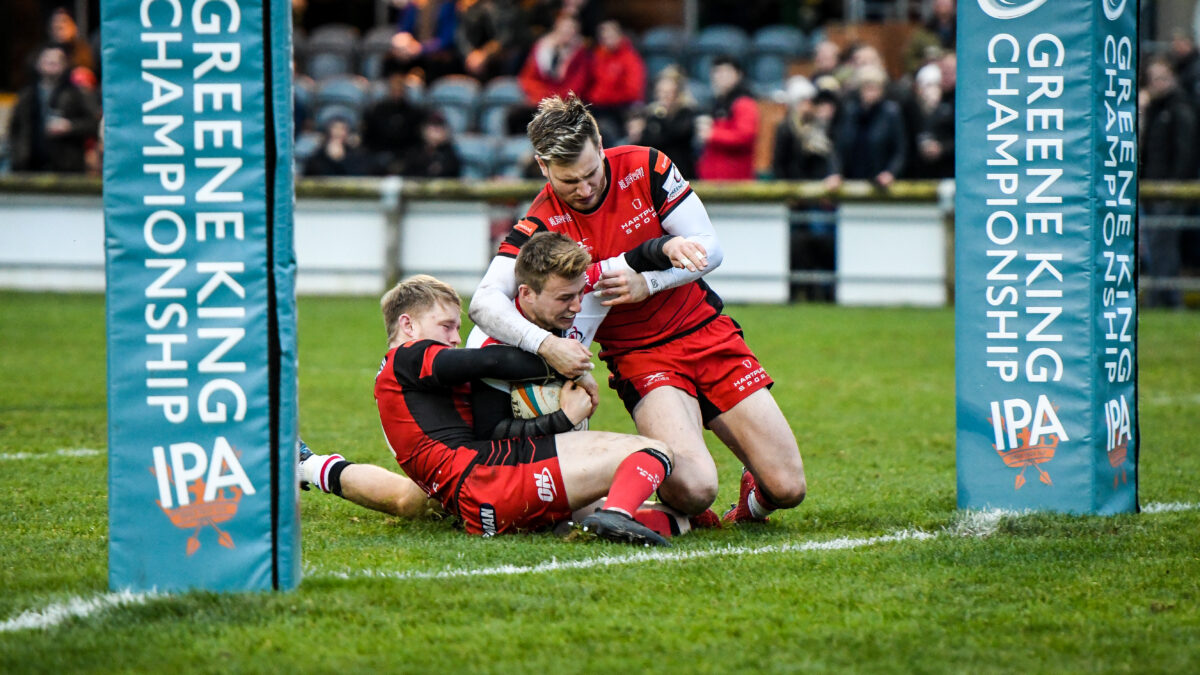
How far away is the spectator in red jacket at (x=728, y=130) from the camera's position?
51.0 feet

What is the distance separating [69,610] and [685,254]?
2.69 m

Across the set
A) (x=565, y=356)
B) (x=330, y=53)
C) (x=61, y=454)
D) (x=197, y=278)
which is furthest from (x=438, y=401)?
(x=330, y=53)

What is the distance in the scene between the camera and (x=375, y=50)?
74.1ft

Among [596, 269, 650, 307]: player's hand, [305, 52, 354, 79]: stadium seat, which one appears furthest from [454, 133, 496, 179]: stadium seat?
[596, 269, 650, 307]: player's hand

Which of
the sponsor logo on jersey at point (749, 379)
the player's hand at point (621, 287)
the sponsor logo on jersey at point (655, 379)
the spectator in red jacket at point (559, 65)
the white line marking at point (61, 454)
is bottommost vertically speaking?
the white line marking at point (61, 454)

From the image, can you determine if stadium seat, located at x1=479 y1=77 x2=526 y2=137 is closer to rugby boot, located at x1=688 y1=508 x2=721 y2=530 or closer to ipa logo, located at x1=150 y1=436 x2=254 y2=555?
A: rugby boot, located at x1=688 y1=508 x2=721 y2=530

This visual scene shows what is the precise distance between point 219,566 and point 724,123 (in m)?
12.2

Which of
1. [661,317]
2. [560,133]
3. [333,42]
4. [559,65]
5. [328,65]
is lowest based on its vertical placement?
[661,317]

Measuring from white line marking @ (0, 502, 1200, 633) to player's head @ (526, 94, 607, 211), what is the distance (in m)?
1.53

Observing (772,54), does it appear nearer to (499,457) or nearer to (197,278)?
(499,457)

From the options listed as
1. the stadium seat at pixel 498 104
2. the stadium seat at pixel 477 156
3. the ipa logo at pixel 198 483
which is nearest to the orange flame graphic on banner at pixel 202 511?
the ipa logo at pixel 198 483

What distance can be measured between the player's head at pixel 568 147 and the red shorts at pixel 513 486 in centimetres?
104

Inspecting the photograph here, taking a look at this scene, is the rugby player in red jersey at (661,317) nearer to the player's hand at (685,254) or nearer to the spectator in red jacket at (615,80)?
the player's hand at (685,254)

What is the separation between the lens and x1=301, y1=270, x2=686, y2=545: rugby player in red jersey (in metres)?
5.60
